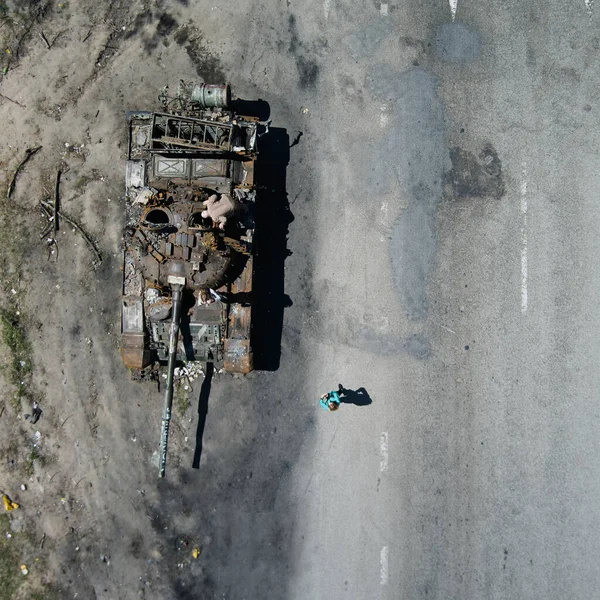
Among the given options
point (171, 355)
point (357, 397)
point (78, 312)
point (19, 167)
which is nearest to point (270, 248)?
point (171, 355)

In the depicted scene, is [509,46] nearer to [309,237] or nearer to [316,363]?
[309,237]

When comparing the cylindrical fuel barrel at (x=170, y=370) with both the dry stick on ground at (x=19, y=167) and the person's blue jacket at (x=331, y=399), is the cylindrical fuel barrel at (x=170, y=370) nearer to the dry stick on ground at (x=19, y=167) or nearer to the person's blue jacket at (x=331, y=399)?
the person's blue jacket at (x=331, y=399)

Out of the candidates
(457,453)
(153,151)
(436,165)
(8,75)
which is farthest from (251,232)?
(8,75)

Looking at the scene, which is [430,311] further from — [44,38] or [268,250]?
[44,38]

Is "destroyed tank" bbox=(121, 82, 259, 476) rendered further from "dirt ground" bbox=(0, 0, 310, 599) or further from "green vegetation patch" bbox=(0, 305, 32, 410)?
"green vegetation patch" bbox=(0, 305, 32, 410)

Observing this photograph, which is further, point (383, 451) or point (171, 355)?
point (383, 451)

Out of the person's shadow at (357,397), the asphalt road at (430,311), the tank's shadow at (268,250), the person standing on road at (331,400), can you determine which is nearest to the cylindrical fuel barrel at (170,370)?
the tank's shadow at (268,250)

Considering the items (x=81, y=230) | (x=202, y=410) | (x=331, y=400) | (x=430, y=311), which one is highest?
(x=81, y=230)
